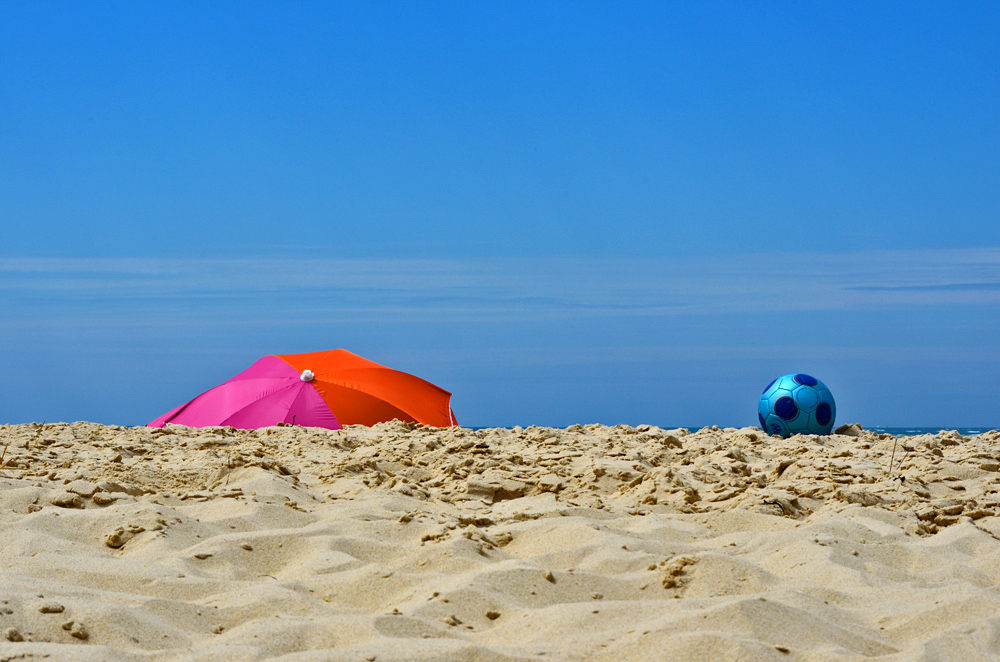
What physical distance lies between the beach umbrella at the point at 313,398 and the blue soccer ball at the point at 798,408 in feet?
11.3

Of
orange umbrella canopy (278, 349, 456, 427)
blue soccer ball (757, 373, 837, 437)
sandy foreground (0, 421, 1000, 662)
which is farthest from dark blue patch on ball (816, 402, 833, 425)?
orange umbrella canopy (278, 349, 456, 427)

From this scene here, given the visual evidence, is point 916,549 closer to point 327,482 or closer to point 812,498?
point 812,498

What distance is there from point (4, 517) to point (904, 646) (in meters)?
3.24

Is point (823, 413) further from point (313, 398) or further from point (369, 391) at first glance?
point (313, 398)

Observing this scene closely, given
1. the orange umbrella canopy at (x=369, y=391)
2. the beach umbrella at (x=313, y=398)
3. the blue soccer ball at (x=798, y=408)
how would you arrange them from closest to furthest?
the blue soccer ball at (x=798, y=408), the beach umbrella at (x=313, y=398), the orange umbrella canopy at (x=369, y=391)

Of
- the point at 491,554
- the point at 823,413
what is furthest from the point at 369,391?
the point at 491,554

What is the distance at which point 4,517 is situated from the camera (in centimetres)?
321

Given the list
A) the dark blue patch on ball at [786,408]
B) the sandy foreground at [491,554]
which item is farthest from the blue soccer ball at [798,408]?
the sandy foreground at [491,554]

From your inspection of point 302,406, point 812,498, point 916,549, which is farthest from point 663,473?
point 302,406

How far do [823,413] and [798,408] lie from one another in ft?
0.84

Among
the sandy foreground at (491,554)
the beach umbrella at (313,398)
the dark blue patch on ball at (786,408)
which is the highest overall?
the dark blue patch on ball at (786,408)

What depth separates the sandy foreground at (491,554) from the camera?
7.00 feet

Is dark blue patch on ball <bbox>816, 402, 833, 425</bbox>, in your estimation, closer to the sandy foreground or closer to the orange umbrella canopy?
the sandy foreground

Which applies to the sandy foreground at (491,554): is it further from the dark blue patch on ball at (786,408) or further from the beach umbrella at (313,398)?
the beach umbrella at (313,398)
